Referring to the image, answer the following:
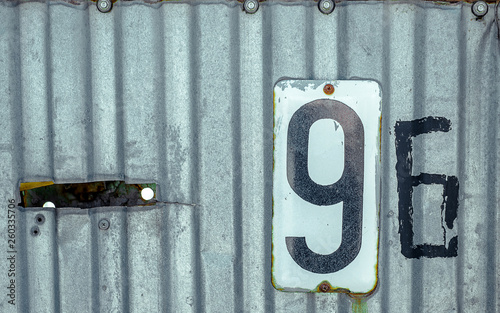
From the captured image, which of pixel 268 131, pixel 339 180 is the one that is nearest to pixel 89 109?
pixel 268 131

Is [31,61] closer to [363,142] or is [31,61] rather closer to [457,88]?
[363,142]

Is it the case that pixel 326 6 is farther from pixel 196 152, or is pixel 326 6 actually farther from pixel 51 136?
pixel 51 136

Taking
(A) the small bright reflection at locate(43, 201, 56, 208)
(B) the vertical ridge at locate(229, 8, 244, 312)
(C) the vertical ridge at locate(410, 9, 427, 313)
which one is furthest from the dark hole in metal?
(C) the vertical ridge at locate(410, 9, 427, 313)

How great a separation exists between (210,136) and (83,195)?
570 millimetres

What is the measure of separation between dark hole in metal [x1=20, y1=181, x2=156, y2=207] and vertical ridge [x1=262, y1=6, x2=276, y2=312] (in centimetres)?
51

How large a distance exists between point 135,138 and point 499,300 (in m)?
1.54

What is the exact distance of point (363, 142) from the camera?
4.67 ft

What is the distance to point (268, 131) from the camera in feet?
4.73

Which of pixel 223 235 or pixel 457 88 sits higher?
pixel 457 88

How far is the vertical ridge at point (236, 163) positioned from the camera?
1432 mm

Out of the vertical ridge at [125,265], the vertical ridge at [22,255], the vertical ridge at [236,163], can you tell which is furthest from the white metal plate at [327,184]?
the vertical ridge at [22,255]

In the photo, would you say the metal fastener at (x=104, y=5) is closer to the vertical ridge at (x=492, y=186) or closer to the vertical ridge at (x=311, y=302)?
the vertical ridge at (x=311, y=302)

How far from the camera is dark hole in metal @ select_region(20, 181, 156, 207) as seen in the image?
4.94 feet

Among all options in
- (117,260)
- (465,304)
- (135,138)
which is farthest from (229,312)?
(465,304)
